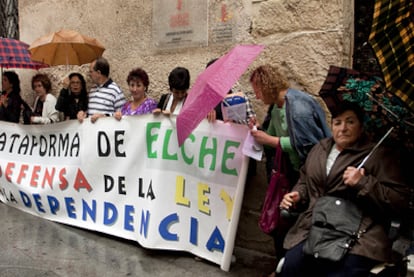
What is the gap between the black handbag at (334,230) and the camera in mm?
2293

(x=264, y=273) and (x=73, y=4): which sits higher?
(x=73, y=4)

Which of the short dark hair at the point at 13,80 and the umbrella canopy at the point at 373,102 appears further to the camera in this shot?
the short dark hair at the point at 13,80

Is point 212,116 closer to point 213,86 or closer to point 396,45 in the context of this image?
point 213,86

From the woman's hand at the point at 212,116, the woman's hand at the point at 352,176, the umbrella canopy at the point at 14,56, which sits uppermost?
the umbrella canopy at the point at 14,56

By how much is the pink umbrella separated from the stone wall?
→ 1110 mm

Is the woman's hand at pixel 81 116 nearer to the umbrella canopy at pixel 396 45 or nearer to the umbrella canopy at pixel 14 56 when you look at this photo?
the umbrella canopy at pixel 14 56

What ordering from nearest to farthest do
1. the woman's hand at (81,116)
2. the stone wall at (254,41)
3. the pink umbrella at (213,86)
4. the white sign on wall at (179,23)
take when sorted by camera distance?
the pink umbrella at (213,86), the stone wall at (254,41), the white sign on wall at (179,23), the woman's hand at (81,116)

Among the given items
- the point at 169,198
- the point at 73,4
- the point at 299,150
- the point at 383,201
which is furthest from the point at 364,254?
the point at 73,4

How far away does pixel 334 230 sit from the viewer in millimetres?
2336

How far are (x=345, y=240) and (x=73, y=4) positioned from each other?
4.80 metres

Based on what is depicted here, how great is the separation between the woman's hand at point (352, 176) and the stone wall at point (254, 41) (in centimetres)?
154

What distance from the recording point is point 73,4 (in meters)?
5.72

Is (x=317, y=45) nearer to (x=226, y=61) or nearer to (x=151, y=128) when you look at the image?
(x=226, y=61)

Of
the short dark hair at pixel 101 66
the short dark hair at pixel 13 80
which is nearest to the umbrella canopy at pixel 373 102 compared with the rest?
the short dark hair at pixel 101 66
